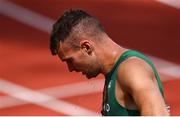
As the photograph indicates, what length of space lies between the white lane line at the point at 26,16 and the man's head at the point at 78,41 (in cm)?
559

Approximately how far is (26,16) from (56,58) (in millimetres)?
1709

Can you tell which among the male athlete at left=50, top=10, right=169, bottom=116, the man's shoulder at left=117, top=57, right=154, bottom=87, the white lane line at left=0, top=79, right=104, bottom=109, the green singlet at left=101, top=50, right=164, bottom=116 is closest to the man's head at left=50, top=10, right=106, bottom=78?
the male athlete at left=50, top=10, right=169, bottom=116

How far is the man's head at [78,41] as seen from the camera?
2959 mm

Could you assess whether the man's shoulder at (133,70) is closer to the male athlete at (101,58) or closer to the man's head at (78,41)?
the male athlete at (101,58)

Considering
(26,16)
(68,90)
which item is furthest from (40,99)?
(26,16)

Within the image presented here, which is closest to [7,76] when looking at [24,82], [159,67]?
[24,82]

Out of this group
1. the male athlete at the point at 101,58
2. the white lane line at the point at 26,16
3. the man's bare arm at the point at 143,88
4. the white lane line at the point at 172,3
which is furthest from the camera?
the white lane line at the point at 172,3

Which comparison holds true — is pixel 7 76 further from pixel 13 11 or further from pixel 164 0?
pixel 164 0

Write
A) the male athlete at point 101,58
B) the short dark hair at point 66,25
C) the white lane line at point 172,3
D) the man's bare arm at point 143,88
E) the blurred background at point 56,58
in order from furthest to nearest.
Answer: the white lane line at point 172,3 → the blurred background at point 56,58 → the short dark hair at point 66,25 → the male athlete at point 101,58 → the man's bare arm at point 143,88

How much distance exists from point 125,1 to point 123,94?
743cm

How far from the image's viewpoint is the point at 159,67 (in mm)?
7457

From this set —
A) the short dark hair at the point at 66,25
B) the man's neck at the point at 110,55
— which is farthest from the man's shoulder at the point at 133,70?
the short dark hair at the point at 66,25

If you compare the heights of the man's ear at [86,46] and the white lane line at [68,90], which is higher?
the white lane line at [68,90]

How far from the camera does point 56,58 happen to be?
25.1 ft
